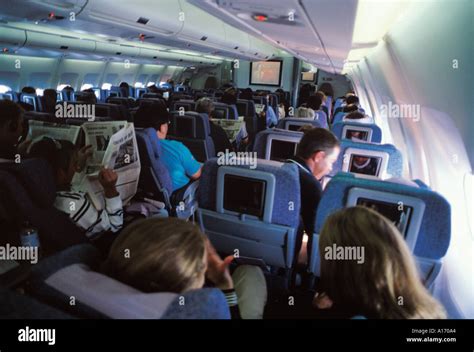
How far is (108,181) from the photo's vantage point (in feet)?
7.43

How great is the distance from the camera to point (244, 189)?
79.5 inches

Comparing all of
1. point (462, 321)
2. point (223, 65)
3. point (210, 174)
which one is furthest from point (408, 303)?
point (223, 65)

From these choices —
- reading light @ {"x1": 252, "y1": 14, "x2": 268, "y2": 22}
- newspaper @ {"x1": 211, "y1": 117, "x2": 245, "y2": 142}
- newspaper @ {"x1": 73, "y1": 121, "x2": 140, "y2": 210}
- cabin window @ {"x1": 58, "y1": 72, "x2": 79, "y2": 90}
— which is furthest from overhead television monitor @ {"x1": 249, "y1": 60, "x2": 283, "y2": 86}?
newspaper @ {"x1": 73, "y1": 121, "x2": 140, "y2": 210}

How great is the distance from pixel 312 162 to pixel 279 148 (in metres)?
0.72

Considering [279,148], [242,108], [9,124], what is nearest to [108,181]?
[9,124]

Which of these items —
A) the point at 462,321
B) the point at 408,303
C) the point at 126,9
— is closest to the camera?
the point at 408,303

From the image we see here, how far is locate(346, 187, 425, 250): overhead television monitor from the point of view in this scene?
1528 millimetres

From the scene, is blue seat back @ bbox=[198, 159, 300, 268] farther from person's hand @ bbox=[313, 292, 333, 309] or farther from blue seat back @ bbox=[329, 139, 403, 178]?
blue seat back @ bbox=[329, 139, 403, 178]

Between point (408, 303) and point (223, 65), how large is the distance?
67.0 feet

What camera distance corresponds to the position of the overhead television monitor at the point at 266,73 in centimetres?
1944

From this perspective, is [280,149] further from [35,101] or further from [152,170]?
[35,101]

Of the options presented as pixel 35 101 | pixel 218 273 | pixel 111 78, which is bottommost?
pixel 218 273

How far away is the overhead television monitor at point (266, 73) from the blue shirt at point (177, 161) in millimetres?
17084

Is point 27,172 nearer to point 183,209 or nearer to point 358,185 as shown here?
point 358,185
